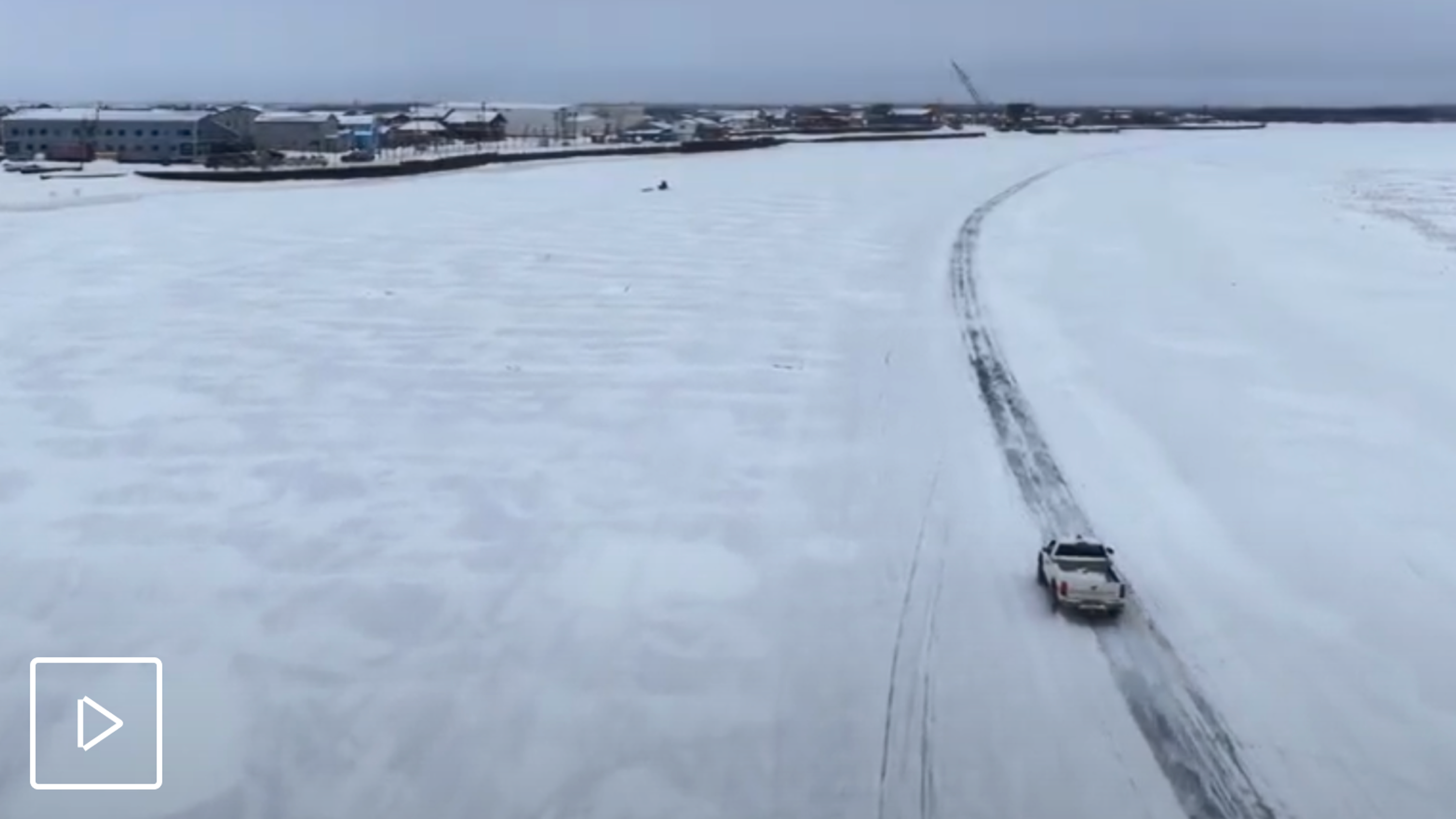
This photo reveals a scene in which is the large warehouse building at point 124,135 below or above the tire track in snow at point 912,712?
above

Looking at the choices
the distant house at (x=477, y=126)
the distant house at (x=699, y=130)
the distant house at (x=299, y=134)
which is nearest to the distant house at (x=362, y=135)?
the distant house at (x=299, y=134)

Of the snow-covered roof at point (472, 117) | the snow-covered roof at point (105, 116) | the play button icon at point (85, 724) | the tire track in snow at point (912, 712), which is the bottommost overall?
the play button icon at point (85, 724)

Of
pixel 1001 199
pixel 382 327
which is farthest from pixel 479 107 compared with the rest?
pixel 382 327

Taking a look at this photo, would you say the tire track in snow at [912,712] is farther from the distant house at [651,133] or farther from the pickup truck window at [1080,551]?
the distant house at [651,133]

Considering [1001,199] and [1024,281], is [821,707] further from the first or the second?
[1001,199]

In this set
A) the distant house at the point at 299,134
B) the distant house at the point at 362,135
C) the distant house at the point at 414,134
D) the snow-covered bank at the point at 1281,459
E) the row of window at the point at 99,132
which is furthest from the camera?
the distant house at the point at 414,134
